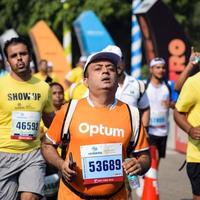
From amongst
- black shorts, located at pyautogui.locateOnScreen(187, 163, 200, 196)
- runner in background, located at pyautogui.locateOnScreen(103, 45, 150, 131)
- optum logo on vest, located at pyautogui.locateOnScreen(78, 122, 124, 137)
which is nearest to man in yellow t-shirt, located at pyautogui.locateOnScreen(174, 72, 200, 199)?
black shorts, located at pyautogui.locateOnScreen(187, 163, 200, 196)

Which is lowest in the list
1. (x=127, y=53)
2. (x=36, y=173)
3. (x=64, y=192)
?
(x=127, y=53)

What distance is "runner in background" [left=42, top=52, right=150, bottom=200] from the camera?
474 centimetres

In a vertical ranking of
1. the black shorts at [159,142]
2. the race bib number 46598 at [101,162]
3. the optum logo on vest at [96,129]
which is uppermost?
the optum logo on vest at [96,129]

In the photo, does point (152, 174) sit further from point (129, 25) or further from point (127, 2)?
point (129, 25)

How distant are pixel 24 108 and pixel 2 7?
28176 millimetres

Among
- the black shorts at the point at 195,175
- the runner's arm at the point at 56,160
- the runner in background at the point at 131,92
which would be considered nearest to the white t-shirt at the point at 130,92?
the runner in background at the point at 131,92

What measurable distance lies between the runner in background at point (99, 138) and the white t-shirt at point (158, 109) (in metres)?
5.15

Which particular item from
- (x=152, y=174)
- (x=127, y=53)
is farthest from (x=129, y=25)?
(x=152, y=174)

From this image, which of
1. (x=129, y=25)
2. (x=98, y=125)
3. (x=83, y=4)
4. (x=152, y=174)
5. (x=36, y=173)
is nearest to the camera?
(x=98, y=125)

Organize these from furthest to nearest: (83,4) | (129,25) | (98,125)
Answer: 1. (129,25)
2. (83,4)
3. (98,125)

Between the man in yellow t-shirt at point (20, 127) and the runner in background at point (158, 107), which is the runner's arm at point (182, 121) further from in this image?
the runner in background at point (158, 107)

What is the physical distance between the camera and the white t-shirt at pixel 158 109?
9992 mm

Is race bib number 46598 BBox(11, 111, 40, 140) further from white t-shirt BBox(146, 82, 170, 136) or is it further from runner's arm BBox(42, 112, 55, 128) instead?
white t-shirt BBox(146, 82, 170, 136)

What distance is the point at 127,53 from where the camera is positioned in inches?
1363
